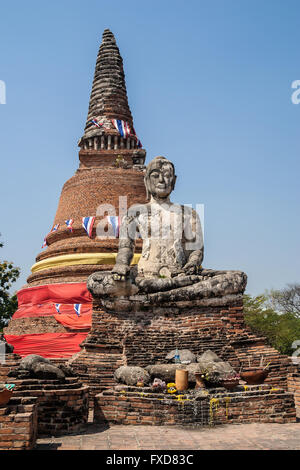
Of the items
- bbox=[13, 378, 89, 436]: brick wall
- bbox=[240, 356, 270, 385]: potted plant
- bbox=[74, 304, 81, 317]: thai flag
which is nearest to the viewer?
bbox=[13, 378, 89, 436]: brick wall

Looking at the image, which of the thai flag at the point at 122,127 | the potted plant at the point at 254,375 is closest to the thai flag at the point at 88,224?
the thai flag at the point at 122,127

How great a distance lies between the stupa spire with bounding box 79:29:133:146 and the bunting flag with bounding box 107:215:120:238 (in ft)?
14.9

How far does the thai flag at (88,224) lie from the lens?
18350mm

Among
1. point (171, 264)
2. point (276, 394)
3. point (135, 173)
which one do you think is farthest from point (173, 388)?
point (135, 173)

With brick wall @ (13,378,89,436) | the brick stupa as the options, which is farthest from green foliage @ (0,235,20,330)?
brick wall @ (13,378,89,436)

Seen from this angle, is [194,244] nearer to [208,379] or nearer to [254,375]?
[254,375]

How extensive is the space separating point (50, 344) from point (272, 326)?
15922 millimetres

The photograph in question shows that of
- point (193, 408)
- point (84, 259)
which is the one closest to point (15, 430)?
point (193, 408)

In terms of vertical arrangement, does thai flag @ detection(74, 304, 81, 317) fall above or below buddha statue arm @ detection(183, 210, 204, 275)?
below

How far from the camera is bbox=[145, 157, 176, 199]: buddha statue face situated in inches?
419

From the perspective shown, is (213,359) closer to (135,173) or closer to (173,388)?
(173,388)

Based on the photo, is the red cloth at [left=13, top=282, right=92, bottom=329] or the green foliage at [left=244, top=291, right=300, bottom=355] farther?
the green foliage at [left=244, top=291, right=300, bottom=355]

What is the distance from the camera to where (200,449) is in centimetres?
502

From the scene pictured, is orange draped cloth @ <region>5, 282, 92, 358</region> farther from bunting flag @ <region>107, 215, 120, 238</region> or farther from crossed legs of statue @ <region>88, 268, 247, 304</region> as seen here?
crossed legs of statue @ <region>88, 268, 247, 304</region>
